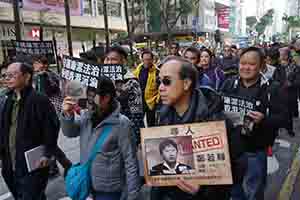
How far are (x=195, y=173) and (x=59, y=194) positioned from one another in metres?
3.30

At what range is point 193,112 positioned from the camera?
212 centimetres

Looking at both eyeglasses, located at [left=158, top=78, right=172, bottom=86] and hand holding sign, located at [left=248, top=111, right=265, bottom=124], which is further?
hand holding sign, located at [left=248, top=111, right=265, bottom=124]

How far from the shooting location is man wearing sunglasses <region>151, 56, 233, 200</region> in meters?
2.11

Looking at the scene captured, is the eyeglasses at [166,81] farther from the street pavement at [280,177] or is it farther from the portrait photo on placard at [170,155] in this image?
the street pavement at [280,177]

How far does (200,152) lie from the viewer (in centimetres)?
201

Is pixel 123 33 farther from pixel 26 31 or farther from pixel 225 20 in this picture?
pixel 225 20

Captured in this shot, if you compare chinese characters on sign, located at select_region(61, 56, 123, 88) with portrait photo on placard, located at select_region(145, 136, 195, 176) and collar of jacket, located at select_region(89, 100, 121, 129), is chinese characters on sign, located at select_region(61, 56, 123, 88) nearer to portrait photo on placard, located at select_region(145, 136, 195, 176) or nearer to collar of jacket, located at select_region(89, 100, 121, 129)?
collar of jacket, located at select_region(89, 100, 121, 129)

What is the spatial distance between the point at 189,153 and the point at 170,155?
0.09 meters

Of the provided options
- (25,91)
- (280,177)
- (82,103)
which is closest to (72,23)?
(280,177)

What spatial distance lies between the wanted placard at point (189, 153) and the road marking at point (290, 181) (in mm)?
2900

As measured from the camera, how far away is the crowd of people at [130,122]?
2156 millimetres

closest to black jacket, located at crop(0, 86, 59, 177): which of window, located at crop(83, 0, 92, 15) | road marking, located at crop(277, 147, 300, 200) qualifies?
road marking, located at crop(277, 147, 300, 200)

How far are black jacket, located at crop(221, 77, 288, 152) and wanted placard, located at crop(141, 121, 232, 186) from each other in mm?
920

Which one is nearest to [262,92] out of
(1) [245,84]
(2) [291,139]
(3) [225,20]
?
(1) [245,84]
